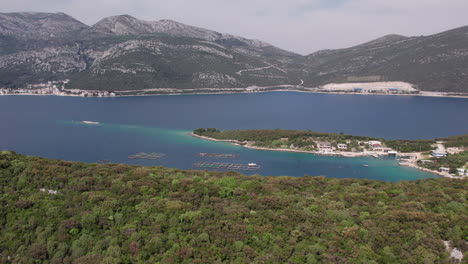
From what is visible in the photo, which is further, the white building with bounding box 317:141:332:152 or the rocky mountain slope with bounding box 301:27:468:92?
the rocky mountain slope with bounding box 301:27:468:92

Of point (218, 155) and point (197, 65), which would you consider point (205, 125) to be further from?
point (197, 65)

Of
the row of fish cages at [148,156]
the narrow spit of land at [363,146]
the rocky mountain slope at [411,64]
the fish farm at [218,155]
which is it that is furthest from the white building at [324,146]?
the rocky mountain slope at [411,64]

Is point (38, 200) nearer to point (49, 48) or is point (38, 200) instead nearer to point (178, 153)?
point (178, 153)

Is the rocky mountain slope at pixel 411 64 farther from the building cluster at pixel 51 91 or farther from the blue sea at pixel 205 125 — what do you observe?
the building cluster at pixel 51 91

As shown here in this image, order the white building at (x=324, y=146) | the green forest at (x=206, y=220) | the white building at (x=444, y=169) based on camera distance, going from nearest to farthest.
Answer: the green forest at (x=206, y=220), the white building at (x=444, y=169), the white building at (x=324, y=146)

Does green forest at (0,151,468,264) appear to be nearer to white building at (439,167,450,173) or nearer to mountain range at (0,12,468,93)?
white building at (439,167,450,173)

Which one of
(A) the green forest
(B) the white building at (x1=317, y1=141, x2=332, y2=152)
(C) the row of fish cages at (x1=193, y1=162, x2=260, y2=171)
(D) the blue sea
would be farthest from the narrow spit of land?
(A) the green forest
